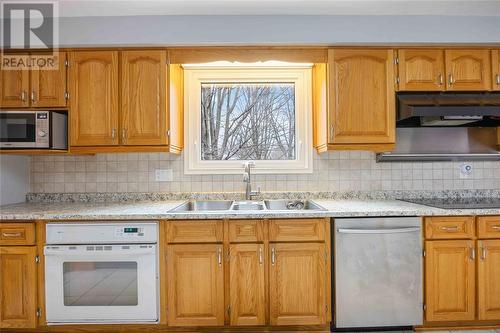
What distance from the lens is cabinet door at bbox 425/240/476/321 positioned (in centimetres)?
218

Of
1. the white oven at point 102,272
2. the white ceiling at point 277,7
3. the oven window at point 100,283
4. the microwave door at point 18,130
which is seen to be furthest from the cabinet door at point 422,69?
the microwave door at point 18,130

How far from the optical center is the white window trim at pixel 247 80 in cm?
287

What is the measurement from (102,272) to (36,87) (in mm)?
A: 1532

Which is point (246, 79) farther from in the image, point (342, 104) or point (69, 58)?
point (69, 58)

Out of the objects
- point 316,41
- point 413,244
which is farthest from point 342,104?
point 413,244

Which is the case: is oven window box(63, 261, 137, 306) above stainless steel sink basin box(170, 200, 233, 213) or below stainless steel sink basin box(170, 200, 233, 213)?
below

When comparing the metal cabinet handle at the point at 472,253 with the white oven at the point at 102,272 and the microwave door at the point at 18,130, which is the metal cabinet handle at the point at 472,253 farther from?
the microwave door at the point at 18,130

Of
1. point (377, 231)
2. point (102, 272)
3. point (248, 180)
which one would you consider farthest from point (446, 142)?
point (102, 272)

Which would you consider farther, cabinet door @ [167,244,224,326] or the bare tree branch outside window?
the bare tree branch outside window

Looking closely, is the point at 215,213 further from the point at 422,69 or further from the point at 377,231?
the point at 422,69

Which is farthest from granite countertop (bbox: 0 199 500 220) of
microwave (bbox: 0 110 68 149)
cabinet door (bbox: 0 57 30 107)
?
cabinet door (bbox: 0 57 30 107)

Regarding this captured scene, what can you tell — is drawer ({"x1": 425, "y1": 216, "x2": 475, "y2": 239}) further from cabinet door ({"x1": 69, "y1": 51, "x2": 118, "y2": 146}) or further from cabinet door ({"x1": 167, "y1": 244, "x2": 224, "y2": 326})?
cabinet door ({"x1": 69, "y1": 51, "x2": 118, "y2": 146})

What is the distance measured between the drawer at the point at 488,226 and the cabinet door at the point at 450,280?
11 centimetres

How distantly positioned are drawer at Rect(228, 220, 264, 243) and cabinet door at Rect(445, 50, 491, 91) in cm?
185
